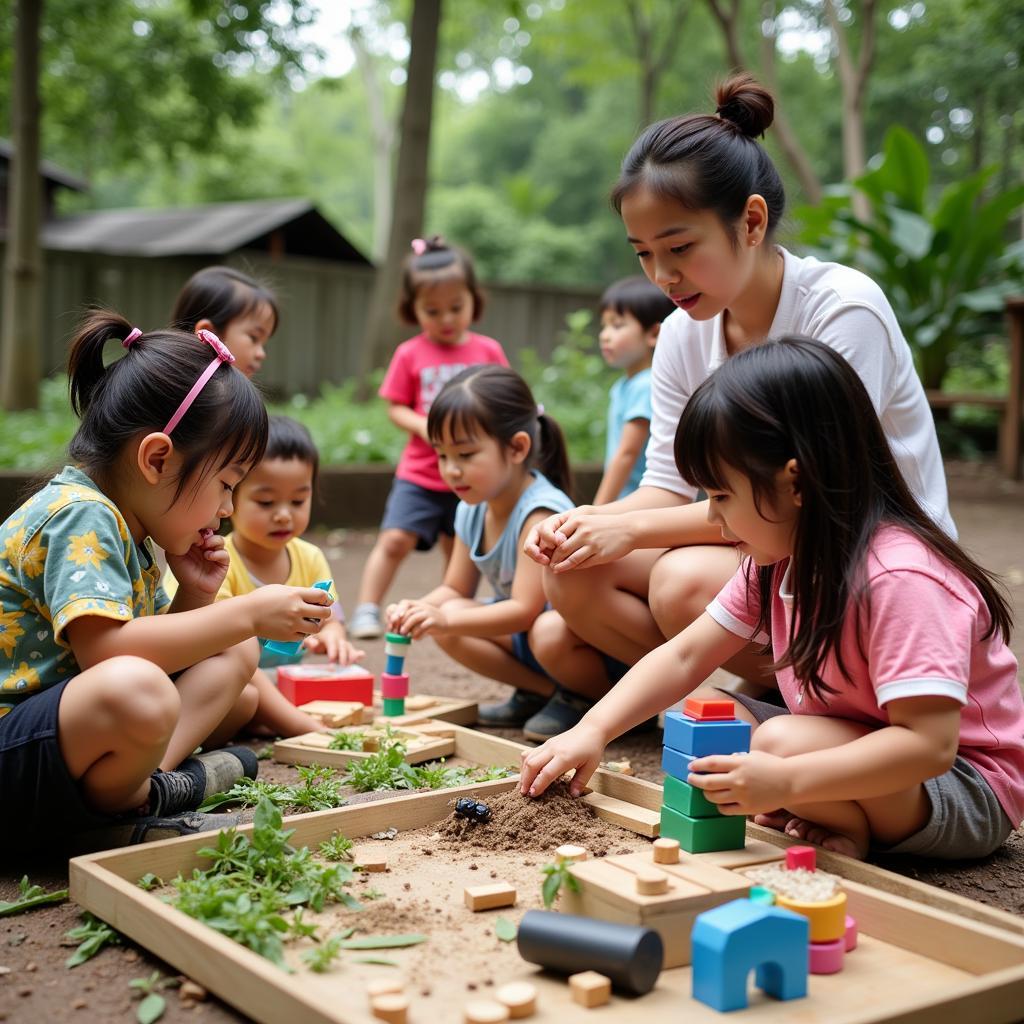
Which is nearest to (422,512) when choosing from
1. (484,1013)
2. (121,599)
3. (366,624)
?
(366,624)

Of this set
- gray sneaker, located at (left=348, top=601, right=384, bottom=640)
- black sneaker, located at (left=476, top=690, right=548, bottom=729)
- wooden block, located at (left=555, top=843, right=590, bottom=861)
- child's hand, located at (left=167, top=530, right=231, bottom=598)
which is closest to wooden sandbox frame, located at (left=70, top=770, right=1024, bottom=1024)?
wooden block, located at (left=555, top=843, right=590, bottom=861)

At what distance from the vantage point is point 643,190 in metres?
2.68

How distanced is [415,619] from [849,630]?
1.29 m

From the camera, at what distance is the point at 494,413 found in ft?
11.2

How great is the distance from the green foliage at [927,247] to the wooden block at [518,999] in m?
9.12

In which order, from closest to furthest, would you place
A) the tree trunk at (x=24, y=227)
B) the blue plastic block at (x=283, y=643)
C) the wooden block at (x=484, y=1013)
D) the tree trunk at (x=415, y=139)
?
the wooden block at (x=484, y=1013) < the blue plastic block at (x=283, y=643) < the tree trunk at (x=24, y=227) < the tree trunk at (x=415, y=139)

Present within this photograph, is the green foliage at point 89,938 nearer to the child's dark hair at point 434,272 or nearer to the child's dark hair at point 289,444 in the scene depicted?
the child's dark hair at point 289,444

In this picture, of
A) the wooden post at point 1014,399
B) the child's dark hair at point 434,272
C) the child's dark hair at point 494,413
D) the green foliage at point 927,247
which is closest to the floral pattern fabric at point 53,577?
the child's dark hair at point 494,413

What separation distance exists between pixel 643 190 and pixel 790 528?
97 cm

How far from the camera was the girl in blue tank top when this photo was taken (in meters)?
3.29

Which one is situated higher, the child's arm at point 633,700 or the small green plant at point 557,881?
the child's arm at point 633,700

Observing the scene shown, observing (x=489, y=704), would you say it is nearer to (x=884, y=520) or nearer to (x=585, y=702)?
(x=585, y=702)

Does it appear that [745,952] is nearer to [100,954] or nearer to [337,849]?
[337,849]

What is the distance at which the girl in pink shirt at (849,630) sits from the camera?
6.30 ft
